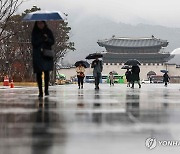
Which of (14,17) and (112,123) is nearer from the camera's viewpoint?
(112,123)

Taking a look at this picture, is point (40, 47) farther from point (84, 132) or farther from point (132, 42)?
point (132, 42)

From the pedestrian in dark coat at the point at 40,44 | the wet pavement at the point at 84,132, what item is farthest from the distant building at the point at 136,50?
the wet pavement at the point at 84,132

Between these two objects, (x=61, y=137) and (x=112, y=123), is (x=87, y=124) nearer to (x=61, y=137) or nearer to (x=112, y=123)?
(x=112, y=123)

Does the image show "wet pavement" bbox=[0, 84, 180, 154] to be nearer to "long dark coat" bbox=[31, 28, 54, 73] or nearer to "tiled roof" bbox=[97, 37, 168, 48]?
"long dark coat" bbox=[31, 28, 54, 73]

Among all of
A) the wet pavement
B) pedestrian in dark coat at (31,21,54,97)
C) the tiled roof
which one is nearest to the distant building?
the tiled roof

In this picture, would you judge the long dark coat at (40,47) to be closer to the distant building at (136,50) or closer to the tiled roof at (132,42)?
the distant building at (136,50)

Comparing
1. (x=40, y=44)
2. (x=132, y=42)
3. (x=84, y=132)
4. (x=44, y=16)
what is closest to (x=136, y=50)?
(x=132, y=42)

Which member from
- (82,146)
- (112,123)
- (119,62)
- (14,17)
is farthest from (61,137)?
(119,62)

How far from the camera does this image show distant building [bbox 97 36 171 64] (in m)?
96.3

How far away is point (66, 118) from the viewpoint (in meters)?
4.96

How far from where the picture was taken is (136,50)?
96.8 m

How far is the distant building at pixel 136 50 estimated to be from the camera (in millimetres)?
96331

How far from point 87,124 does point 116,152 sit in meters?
1.40

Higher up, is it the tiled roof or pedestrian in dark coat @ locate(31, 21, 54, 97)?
the tiled roof
